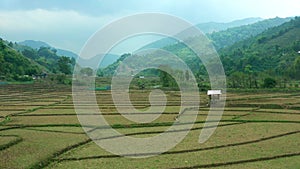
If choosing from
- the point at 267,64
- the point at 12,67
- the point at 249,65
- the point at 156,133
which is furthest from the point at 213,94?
the point at 267,64

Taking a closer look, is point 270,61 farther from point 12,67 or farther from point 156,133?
point 156,133

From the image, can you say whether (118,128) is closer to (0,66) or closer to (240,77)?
(240,77)

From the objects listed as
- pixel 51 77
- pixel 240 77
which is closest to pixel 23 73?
pixel 51 77

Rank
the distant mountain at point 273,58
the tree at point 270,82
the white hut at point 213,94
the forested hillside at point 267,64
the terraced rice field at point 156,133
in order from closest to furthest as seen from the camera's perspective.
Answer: the terraced rice field at point 156,133, the white hut at point 213,94, the tree at point 270,82, the forested hillside at point 267,64, the distant mountain at point 273,58

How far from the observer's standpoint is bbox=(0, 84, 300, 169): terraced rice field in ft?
41.4

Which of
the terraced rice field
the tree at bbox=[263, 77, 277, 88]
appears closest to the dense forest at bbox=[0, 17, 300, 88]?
the tree at bbox=[263, 77, 277, 88]

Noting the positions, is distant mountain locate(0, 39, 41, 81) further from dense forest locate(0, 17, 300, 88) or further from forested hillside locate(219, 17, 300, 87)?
forested hillside locate(219, 17, 300, 87)

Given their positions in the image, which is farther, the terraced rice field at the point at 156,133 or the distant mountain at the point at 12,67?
the distant mountain at the point at 12,67

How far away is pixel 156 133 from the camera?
18297 mm

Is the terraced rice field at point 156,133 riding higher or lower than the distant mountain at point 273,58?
lower

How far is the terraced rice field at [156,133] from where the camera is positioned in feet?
41.4

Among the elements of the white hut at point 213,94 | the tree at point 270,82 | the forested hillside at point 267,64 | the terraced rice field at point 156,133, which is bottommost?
the terraced rice field at point 156,133

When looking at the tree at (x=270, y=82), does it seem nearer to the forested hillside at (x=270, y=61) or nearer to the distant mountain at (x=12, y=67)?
the forested hillside at (x=270, y=61)

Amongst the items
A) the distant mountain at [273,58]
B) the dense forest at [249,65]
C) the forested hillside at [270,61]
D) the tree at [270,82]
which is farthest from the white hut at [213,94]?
the distant mountain at [273,58]
